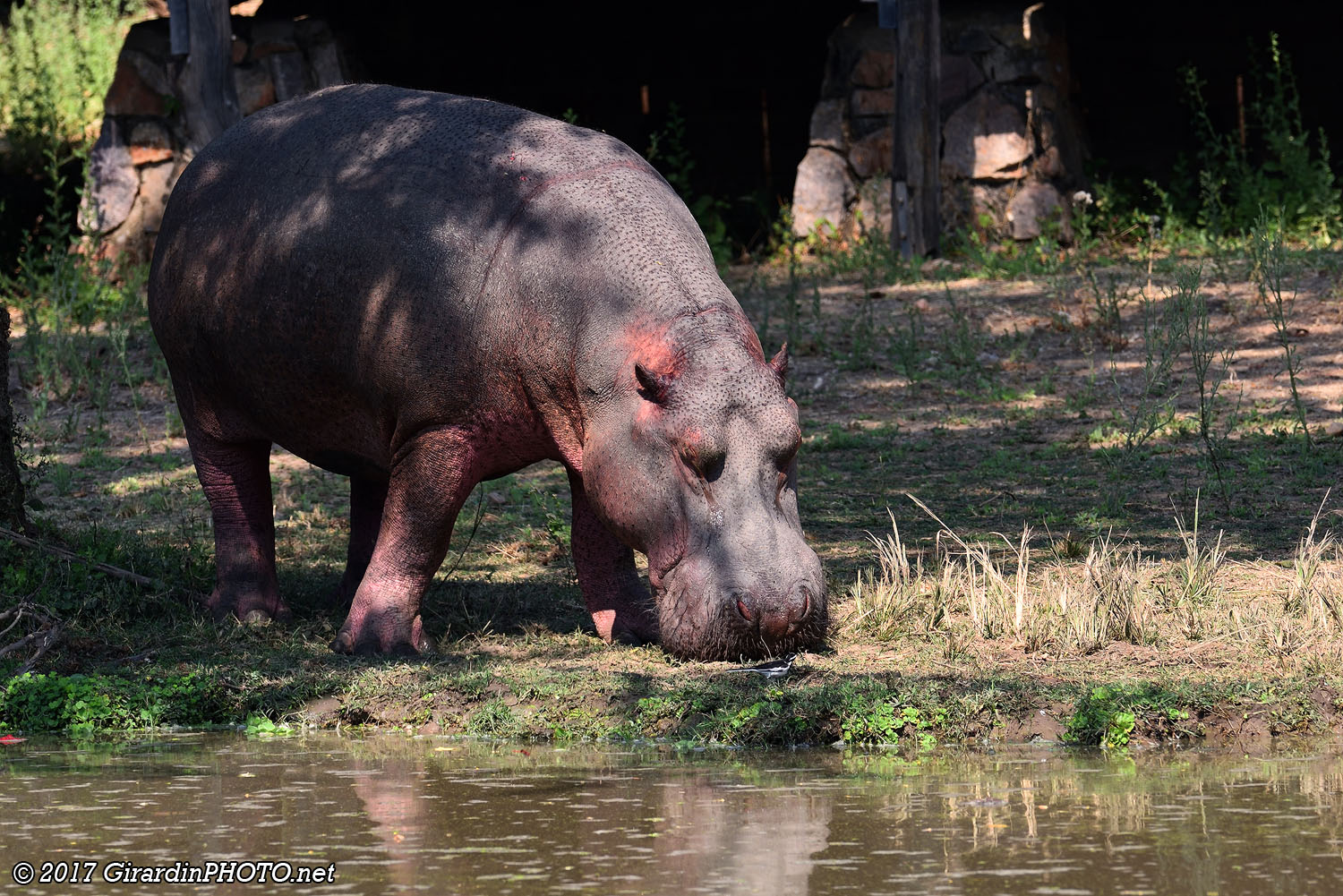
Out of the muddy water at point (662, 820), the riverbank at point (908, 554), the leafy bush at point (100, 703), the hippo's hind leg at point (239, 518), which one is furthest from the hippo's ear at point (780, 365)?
the hippo's hind leg at point (239, 518)

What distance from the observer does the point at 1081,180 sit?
555 inches

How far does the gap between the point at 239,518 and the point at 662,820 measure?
3.19 meters

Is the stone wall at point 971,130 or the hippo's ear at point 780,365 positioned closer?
the hippo's ear at point 780,365

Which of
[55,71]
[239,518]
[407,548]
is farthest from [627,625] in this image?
[55,71]

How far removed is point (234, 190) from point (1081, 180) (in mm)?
9245

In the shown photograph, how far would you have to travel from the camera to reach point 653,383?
538 centimetres

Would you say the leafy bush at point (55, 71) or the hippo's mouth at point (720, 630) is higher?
the leafy bush at point (55, 71)

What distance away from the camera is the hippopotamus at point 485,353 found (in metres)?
5.37

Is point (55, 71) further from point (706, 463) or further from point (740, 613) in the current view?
point (740, 613)

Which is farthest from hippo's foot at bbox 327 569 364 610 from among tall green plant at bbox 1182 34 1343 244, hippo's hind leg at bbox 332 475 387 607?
tall green plant at bbox 1182 34 1343 244

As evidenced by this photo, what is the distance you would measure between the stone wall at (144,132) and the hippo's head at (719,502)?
9058 mm

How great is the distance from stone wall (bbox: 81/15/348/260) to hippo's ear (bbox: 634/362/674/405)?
9.05 m

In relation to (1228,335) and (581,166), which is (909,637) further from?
(1228,335)

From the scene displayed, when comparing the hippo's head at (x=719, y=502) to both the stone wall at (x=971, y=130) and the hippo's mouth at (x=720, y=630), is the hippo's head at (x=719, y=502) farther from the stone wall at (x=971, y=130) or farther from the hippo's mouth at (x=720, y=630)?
the stone wall at (x=971, y=130)
